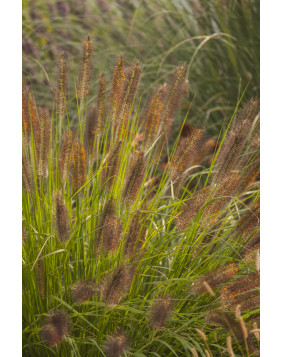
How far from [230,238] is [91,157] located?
0.39 m

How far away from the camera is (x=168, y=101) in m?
1.19

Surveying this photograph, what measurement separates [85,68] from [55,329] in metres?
0.58

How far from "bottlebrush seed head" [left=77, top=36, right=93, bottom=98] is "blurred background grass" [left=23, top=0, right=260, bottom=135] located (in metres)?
1.64

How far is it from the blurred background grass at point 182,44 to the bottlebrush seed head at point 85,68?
5.38 feet

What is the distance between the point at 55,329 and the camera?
2.97 feet

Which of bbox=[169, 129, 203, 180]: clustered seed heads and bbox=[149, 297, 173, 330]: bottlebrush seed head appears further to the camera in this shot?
bbox=[169, 129, 203, 180]: clustered seed heads

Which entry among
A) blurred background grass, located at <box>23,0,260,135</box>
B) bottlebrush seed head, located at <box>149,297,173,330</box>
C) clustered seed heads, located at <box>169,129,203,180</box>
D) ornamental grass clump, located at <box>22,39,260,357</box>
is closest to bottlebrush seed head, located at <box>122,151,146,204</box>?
ornamental grass clump, located at <box>22,39,260,357</box>

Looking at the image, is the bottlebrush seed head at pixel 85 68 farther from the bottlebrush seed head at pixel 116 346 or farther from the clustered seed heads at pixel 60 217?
the bottlebrush seed head at pixel 116 346

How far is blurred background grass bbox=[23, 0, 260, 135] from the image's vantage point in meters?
2.89

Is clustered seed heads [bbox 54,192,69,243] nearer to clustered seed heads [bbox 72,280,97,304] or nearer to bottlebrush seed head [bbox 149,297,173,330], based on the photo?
clustered seed heads [bbox 72,280,97,304]

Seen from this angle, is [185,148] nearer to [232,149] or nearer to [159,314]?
[232,149]

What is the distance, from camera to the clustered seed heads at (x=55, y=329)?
90cm
